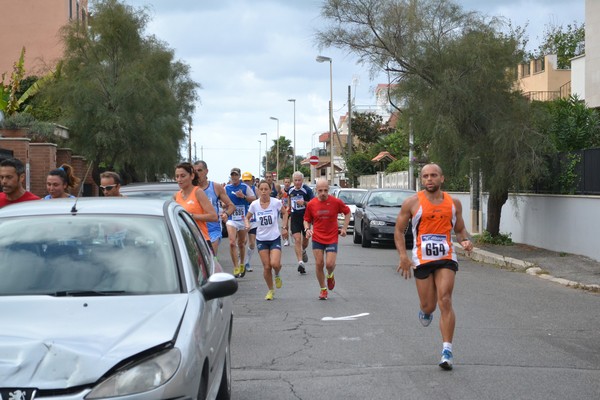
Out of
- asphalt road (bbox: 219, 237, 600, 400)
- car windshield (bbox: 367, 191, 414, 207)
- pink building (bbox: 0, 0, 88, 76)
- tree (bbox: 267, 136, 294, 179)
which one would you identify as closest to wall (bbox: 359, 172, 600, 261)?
car windshield (bbox: 367, 191, 414, 207)

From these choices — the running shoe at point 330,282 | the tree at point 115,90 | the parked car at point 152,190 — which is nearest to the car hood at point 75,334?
the running shoe at point 330,282

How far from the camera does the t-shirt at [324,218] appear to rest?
12930 millimetres

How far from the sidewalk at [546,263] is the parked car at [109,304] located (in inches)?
412

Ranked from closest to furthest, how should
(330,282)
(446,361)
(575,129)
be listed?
1. (446,361)
2. (330,282)
3. (575,129)

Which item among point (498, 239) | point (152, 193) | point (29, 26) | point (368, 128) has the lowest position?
point (498, 239)

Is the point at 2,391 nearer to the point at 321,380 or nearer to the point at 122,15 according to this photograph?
the point at 321,380

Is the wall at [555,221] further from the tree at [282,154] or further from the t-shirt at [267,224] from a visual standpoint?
the tree at [282,154]

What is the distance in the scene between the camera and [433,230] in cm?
830

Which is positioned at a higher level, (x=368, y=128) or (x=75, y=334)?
(x=368, y=128)

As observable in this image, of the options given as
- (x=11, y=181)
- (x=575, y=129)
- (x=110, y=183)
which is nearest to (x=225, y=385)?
(x=11, y=181)

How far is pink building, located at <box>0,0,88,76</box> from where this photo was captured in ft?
158

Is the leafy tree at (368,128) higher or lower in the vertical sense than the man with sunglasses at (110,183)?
higher

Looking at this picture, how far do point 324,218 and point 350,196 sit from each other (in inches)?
722

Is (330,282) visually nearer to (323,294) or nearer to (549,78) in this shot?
(323,294)
